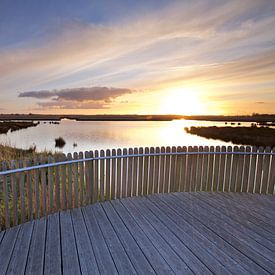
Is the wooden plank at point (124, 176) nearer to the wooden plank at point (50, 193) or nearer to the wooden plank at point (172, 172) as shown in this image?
the wooden plank at point (172, 172)

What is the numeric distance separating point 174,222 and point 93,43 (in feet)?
25.3

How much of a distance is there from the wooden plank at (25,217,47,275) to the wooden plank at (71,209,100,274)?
0.43 metres

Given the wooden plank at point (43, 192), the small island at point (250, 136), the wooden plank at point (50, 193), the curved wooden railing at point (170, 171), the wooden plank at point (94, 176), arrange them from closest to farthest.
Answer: the wooden plank at point (43, 192)
the wooden plank at point (50, 193)
the wooden plank at point (94, 176)
the curved wooden railing at point (170, 171)
the small island at point (250, 136)

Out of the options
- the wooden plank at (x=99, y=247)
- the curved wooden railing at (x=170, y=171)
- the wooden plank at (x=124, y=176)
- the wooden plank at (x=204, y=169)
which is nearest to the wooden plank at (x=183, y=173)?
the curved wooden railing at (x=170, y=171)

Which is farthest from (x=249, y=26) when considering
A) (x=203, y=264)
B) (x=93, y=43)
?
(x=203, y=264)

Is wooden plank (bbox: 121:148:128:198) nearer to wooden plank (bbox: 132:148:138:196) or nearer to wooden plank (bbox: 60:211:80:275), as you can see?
wooden plank (bbox: 132:148:138:196)

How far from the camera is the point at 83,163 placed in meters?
3.85

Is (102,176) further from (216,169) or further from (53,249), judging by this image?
(216,169)

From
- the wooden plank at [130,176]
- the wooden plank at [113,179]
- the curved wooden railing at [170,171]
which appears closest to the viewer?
the curved wooden railing at [170,171]

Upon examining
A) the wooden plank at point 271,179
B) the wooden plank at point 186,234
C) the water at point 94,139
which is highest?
the wooden plank at point 271,179

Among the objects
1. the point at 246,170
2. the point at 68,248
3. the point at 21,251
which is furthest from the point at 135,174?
the point at 246,170

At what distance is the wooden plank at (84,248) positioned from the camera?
6.97ft

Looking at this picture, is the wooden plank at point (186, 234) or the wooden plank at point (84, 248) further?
the wooden plank at point (186, 234)

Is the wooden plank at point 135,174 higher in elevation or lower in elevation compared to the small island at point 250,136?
higher
